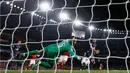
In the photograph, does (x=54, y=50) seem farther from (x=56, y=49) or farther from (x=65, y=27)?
(x=65, y=27)

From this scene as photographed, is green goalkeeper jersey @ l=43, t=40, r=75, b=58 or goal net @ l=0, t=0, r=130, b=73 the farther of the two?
goal net @ l=0, t=0, r=130, b=73

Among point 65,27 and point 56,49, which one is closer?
→ point 56,49

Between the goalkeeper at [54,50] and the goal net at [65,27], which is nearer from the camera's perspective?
the goalkeeper at [54,50]

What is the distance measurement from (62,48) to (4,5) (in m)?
8.68

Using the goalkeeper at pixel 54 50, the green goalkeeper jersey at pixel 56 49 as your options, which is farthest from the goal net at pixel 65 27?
the green goalkeeper jersey at pixel 56 49

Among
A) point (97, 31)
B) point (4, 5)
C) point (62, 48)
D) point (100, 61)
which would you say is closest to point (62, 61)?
point (62, 48)

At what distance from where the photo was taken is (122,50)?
17.2 meters

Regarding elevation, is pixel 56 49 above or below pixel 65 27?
above

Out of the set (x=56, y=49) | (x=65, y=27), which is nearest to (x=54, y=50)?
(x=56, y=49)

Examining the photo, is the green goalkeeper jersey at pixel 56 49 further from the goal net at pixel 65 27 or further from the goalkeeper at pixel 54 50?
the goal net at pixel 65 27

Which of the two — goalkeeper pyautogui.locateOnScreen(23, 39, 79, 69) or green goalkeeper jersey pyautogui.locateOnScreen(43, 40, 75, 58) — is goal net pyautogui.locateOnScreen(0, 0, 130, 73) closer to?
goalkeeper pyautogui.locateOnScreen(23, 39, 79, 69)

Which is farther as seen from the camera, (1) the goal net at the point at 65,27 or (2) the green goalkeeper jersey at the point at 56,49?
(1) the goal net at the point at 65,27

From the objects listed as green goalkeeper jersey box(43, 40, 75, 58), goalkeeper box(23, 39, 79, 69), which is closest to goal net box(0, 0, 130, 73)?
goalkeeper box(23, 39, 79, 69)

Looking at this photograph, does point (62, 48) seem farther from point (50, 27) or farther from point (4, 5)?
point (50, 27)
